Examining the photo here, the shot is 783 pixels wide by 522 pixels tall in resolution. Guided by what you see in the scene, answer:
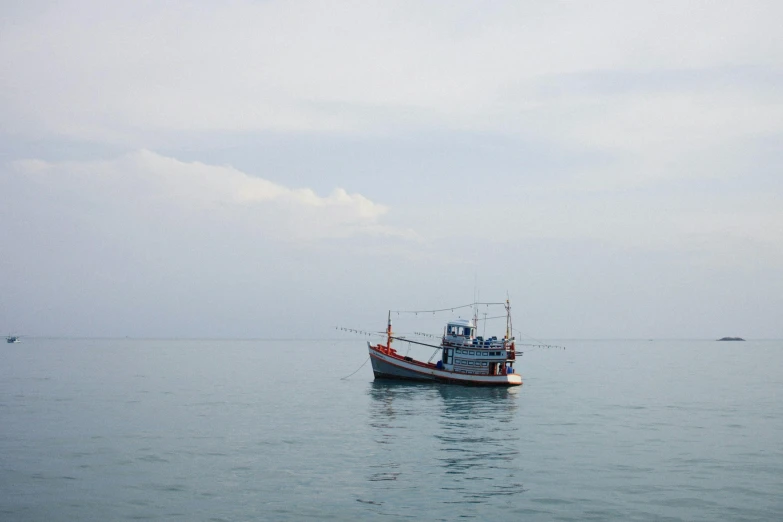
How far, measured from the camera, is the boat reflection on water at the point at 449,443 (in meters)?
32.8

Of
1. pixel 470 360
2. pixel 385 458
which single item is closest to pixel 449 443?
pixel 385 458

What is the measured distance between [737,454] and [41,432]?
152ft

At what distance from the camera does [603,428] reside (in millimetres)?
53719

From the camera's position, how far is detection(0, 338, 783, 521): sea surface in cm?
2891

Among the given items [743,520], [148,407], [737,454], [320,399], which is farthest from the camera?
[320,399]

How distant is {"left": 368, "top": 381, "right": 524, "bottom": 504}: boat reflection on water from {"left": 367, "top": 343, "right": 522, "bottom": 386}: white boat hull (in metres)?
3.76

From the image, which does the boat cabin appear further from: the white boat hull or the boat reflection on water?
the boat reflection on water

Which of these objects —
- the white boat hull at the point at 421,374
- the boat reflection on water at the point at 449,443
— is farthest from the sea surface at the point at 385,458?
the white boat hull at the point at 421,374

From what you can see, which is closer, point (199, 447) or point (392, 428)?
point (199, 447)

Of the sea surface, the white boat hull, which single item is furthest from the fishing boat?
the sea surface

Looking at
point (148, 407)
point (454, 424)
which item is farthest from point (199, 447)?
point (148, 407)

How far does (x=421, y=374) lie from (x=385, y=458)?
45481mm

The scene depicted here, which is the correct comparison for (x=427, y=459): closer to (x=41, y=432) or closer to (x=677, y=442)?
(x=677, y=442)

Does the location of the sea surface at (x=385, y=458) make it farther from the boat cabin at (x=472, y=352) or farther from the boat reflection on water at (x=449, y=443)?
the boat cabin at (x=472, y=352)
